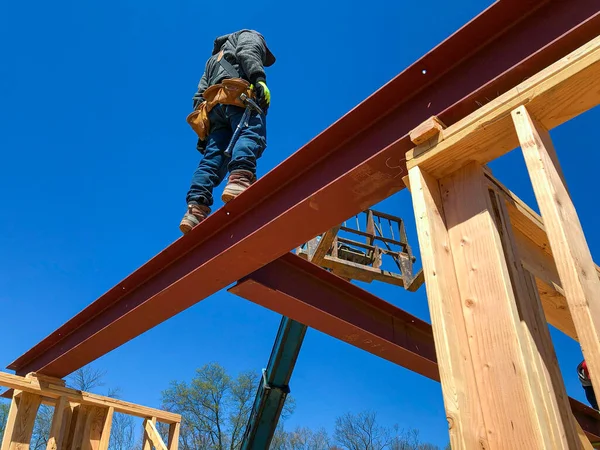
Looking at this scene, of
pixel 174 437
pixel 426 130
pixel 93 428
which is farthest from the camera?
pixel 174 437

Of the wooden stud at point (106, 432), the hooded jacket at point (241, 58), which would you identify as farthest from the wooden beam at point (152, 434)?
the hooded jacket at point (241, 58)

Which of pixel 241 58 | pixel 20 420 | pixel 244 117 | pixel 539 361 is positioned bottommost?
pixel 539 361

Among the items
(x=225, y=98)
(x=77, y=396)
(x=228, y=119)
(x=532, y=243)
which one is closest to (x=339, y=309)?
(x=532, y=243)

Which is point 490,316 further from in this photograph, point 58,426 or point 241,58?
point 58,426

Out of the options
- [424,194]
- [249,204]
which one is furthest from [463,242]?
[249,204]

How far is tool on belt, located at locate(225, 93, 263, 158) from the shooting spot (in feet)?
15.0

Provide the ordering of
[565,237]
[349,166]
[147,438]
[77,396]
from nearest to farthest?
[565,237] → [349,166] → [77,396] → [147,438]

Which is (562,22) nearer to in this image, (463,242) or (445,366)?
(463,242)

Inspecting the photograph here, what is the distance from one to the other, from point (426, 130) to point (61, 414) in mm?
5607

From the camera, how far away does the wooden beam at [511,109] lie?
2125mm

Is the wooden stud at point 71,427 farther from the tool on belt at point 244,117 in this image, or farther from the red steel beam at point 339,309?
the tool on belt at point 244,117

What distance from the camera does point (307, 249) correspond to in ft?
32.8

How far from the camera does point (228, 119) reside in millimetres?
5020

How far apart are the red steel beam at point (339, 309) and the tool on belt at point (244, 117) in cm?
117
